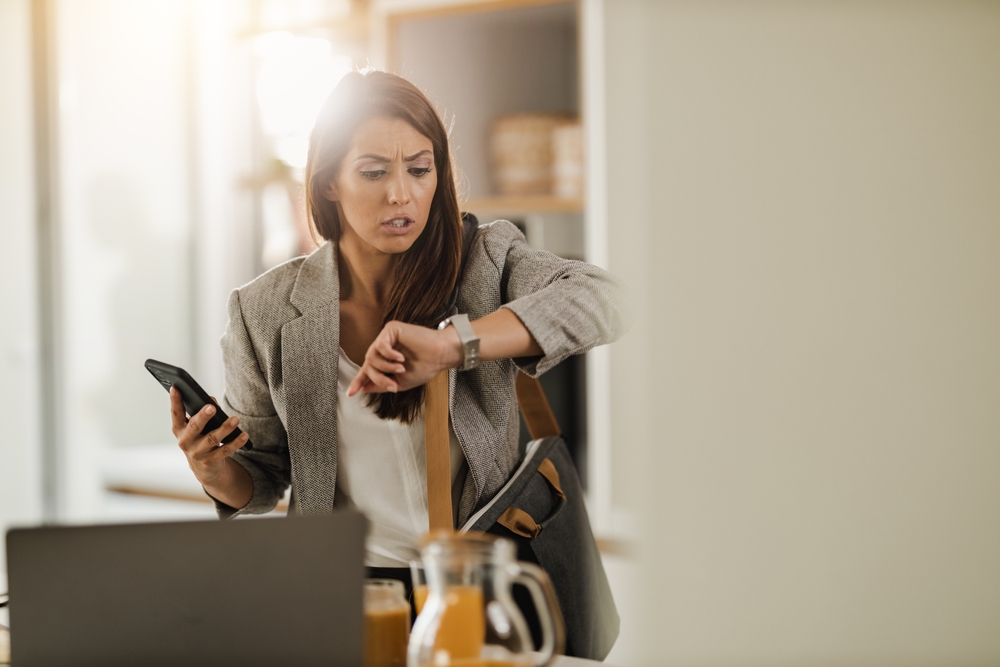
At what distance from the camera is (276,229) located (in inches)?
124

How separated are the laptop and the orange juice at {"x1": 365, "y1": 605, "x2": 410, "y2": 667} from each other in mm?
74

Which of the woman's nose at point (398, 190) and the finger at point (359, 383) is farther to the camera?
the woman's nose at point (398, 190)

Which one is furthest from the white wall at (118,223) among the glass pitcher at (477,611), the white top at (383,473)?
the glass pitcher at (477,611)

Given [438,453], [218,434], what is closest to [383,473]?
[438,453]

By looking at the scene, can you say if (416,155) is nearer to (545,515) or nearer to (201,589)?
(545,515)

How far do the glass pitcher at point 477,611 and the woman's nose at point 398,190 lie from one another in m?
0.59

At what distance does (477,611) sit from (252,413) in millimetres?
688

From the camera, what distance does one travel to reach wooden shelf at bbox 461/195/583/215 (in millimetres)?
2377

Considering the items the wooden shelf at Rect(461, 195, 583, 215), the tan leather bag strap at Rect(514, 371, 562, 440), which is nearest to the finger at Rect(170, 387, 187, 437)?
the tan leather bag strap at Rect(514, 371, 562, 440)

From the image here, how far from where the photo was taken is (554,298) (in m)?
1.14

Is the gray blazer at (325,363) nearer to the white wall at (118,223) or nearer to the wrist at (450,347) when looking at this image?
the wrist at (450,347)

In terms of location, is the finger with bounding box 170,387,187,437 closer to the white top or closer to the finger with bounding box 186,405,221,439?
the finger with bounding box 186,405,221,439

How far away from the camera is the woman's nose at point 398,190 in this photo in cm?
119

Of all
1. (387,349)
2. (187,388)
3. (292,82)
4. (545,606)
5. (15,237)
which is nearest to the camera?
(545,606)
